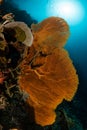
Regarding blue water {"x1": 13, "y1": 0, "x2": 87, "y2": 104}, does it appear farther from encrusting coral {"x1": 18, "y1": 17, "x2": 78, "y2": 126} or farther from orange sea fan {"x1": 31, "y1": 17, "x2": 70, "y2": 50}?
encrusting coral {"x1": 18, "y1": 17, "x2": 78, "y2": 126}

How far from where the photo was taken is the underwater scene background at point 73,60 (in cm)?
272

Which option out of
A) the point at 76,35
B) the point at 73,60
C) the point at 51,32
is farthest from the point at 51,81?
the point at 76,35

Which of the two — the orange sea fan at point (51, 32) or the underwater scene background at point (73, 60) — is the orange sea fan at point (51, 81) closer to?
the orange sea fan at point (51, 32)

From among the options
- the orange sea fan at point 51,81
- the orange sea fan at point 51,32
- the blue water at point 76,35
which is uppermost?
the orange sea fan at point 51,32

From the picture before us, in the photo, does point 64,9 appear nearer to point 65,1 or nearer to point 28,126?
point 65,1

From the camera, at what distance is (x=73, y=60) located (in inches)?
744

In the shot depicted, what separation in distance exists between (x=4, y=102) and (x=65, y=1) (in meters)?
19.6

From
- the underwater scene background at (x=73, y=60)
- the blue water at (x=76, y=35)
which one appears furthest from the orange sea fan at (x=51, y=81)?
the blue water at (x=76, y=35)

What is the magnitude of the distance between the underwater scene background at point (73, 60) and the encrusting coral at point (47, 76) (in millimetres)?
207

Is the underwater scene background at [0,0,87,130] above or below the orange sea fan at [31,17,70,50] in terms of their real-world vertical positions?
below

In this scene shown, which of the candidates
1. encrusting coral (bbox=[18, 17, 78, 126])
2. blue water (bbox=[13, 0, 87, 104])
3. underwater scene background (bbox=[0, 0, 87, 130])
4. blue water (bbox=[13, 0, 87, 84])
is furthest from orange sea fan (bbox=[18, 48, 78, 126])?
blue water (bbox=[13, 0, 87, 84])

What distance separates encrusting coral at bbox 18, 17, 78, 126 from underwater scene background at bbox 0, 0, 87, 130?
8.2 inches

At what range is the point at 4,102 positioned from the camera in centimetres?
261

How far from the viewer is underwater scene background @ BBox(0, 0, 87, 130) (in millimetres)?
2725
